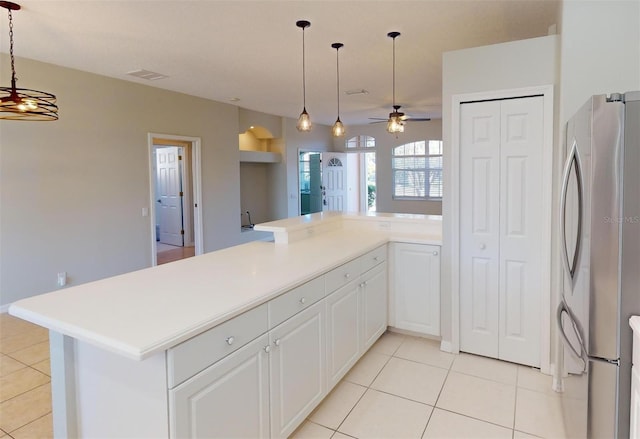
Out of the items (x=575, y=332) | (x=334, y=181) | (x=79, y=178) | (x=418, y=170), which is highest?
(x=418, y=170)

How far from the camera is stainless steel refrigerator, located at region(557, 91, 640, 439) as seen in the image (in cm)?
141

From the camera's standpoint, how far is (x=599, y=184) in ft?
4.83

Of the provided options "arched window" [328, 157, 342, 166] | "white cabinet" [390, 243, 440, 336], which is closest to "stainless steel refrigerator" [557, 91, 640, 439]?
"white cabinet" [390, 243, 440, 336]

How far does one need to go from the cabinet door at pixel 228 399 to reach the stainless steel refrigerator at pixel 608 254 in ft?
4.45

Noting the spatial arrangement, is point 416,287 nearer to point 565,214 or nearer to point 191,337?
point 565,214

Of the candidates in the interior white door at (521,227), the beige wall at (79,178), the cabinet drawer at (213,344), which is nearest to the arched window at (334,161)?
the beige wall at (79,178)

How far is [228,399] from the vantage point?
5.13 ft

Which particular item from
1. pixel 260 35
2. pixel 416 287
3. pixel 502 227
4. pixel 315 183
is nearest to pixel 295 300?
pixel 416 287

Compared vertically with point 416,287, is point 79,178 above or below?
above

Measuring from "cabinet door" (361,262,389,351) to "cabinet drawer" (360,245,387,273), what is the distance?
0.04 m

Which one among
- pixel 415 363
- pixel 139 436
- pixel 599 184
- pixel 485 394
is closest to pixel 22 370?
pixel 139 436

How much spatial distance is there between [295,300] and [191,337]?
0.70m

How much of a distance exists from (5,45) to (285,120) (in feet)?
17.0

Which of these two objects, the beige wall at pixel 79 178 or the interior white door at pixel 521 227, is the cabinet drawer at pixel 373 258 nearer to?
the interior white door at pixel 521 227
